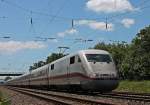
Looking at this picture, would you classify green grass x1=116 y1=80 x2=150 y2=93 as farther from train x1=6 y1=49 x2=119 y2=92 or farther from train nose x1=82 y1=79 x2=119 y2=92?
train nose x1=82 y1=79 x2=119 y2=92

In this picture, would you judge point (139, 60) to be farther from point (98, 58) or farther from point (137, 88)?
point (98, 58)

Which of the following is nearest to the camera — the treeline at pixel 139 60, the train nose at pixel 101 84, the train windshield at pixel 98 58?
the train nose at pixel 101 84

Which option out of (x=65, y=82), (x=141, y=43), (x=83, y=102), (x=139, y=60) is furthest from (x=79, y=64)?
(x=141, y=43)

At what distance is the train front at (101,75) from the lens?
2567 cm

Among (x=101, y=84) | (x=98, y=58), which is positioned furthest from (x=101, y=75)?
(x=98, y=58)

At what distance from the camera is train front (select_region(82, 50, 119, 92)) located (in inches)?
1011

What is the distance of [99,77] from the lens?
1017 inches

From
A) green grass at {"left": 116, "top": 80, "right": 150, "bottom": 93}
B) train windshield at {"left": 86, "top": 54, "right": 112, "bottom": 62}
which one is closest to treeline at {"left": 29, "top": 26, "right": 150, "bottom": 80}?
green grass at {"left": 116, "top": 80, "right": 150, "bottom": 93}

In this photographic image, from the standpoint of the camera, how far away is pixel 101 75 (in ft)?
85.0

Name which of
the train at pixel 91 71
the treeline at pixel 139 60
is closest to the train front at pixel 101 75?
the train at pixel 91 71

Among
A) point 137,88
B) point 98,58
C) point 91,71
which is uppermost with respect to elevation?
point 98,58

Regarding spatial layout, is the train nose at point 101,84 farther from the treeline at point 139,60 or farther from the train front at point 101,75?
the treeline at point 139,60

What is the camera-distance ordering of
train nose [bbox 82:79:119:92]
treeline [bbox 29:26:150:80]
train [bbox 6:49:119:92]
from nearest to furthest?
train nose [bbox 82:79:119:92] < train [bbox 6:49:119:92] < treeline [bbox 29:26:150:80]

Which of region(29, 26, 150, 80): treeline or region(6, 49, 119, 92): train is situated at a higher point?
region(29, 26, 150, 80): treeline
